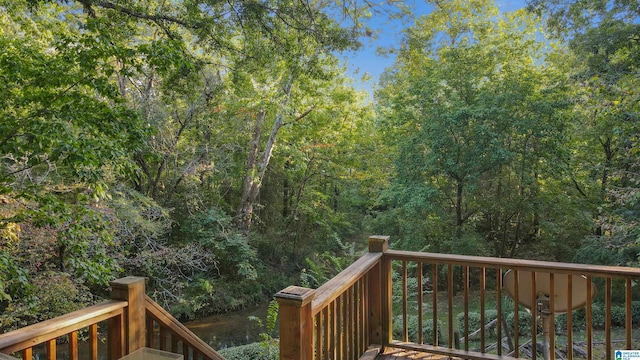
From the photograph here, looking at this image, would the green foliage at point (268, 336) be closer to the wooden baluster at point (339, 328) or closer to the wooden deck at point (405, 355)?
the wooden deck at point (405, 355)

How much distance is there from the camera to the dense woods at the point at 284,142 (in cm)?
452

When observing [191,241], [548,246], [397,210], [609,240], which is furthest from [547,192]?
[191,241]

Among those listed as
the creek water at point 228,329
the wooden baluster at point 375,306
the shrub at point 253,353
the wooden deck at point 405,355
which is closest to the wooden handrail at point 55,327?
the wooden baluster at point 375,306

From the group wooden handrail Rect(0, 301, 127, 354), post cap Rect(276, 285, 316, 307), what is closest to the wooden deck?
post cap Rect(276, 285, 316, 307)

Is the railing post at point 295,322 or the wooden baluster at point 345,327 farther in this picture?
the wooden baluster at point 345,327

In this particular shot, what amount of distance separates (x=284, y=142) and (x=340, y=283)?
424 inches

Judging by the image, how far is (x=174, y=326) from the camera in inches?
96.0

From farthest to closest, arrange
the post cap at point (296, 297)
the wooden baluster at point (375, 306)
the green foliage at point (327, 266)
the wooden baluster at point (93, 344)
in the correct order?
1. the green foliage at point (327, 266)
2. the wooden baluster at point (375, 306)
3. the wooden baluster at point (93, 344)
4. the post cap at point (296, 297)

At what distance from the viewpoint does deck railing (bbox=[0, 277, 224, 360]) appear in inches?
62.3

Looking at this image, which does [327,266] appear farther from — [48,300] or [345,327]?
[345,327]

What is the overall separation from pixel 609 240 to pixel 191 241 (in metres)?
8.61

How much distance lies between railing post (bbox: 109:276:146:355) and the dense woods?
224 cm

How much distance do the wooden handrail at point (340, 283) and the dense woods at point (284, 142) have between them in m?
2.98

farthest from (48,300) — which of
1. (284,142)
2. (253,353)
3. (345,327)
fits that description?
(284,142)
